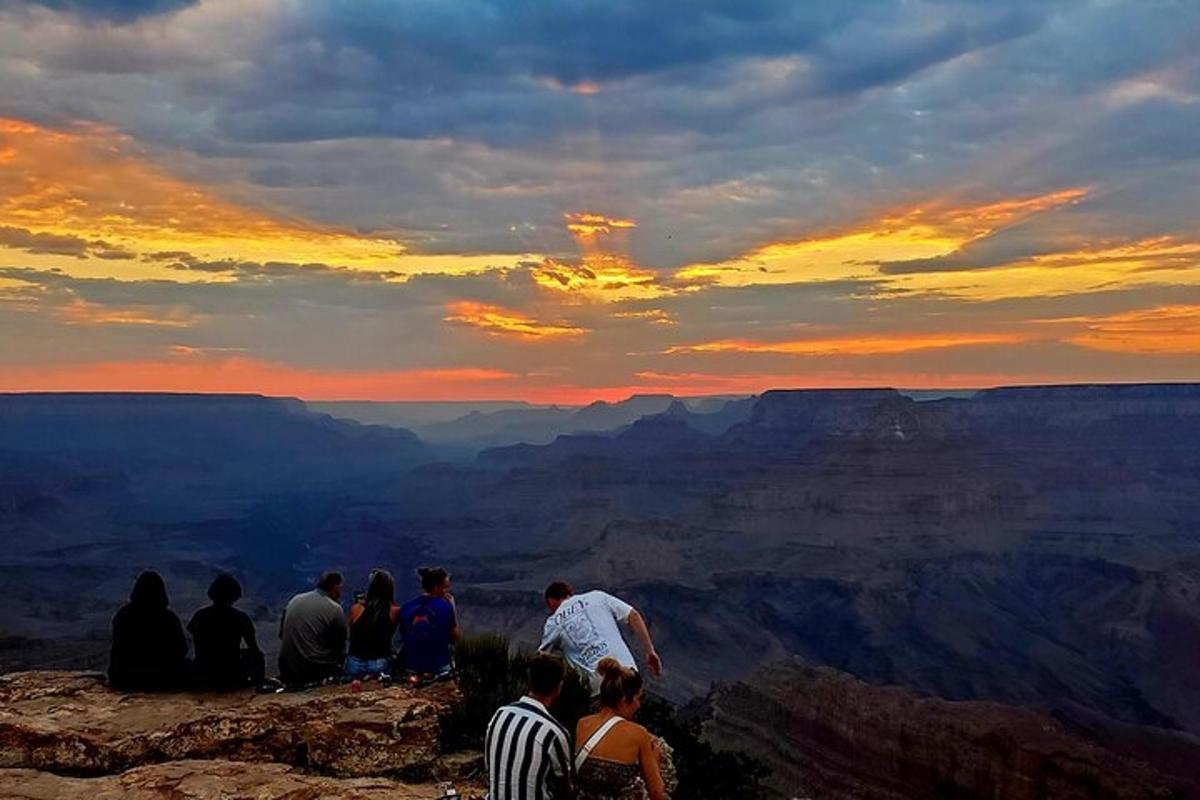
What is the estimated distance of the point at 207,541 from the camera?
427ft

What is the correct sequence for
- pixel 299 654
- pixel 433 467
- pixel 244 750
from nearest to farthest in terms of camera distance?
pixel 244 750 → pixel 299 654 → pixel 433 467

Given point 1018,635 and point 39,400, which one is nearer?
point 1018,635

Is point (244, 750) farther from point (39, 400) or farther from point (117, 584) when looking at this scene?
point (39, 400)

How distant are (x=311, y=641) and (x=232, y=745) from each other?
6.26 ft

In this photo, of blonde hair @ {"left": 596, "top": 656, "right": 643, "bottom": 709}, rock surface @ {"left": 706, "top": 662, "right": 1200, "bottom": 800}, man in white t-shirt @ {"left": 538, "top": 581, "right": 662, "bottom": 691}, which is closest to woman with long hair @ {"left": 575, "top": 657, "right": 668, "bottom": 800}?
blonde hair @ {"left": 596, "top": 656, "right": 643, "bottom": 709}

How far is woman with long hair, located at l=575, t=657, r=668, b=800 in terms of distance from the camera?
18.9 ft

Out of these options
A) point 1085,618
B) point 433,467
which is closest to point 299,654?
point 1085,618

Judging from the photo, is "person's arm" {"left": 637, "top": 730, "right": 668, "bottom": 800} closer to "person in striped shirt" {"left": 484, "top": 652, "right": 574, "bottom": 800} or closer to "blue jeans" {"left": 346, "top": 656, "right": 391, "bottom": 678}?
"person in striped shirt" {"left": 484, "top": 652, "right": 574, "bottom": 800}

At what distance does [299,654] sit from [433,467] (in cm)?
16327

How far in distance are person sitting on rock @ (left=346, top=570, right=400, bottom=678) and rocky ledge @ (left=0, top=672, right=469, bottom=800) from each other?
19.2 inches

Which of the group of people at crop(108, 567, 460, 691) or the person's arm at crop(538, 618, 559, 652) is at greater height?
the person's arm at crop(538, 618, 559, 652)

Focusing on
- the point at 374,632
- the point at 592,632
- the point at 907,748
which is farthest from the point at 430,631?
the point at 907,748

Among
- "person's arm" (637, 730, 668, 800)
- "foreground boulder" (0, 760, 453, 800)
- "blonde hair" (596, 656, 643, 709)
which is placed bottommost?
"foreground boulder" (0, 760, 453, 800)

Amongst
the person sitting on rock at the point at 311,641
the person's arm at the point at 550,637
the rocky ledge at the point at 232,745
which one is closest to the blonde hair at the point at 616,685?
the person's arm at the point at 550,637
